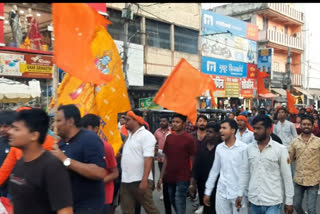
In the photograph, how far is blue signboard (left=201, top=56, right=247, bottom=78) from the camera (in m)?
25.2

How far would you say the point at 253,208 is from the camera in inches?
168

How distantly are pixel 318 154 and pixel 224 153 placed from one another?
6.00 feet

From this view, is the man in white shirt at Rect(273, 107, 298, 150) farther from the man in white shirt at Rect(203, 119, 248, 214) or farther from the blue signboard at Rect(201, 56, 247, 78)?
the blue signboard at Rect(201, 56, 247, 78)

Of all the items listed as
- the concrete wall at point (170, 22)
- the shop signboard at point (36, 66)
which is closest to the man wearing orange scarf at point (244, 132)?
the shop signboard at point (36, 66)

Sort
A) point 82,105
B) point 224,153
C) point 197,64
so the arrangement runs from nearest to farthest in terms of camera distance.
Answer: point 224,153 < point 82,105 < point 197,64

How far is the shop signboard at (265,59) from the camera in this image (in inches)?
1185

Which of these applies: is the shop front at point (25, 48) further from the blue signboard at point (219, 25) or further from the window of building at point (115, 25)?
the blue signboard at point (219, 25)

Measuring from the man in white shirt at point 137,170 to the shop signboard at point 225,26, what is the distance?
20.9 meters

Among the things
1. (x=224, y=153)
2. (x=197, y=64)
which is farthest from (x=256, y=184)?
(x=197, y=64)

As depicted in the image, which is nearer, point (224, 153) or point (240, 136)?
point (224, 153)

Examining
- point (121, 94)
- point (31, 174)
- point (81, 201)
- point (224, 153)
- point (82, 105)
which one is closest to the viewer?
point (31, 174)

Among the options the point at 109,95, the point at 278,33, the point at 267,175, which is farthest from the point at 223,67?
the point at 267,175

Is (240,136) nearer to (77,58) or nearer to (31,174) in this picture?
(77,58)

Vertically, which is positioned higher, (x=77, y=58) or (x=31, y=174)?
(x=77, y=58)
